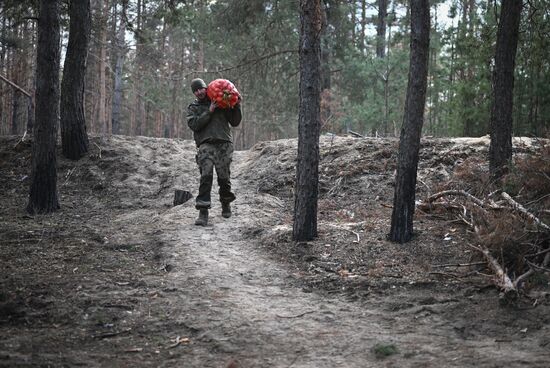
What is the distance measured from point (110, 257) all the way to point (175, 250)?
0.85 meters

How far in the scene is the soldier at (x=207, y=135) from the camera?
7.52 m

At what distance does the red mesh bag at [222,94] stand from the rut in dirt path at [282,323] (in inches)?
93.0

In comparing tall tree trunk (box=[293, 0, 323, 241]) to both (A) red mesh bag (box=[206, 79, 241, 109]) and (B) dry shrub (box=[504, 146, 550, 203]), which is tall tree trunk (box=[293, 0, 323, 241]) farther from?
(B) dry shrub (box=[504, 146, 550, 203])

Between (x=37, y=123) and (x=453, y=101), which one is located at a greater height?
(x=453, y=101)

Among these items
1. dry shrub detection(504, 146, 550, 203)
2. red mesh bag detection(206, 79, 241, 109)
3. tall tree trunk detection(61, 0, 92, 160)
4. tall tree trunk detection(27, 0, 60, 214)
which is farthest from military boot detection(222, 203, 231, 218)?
tall tree trunk detection(61, 0, 92, 160)

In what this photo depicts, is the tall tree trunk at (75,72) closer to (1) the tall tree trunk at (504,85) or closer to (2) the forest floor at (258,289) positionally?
(2) the forest floor at (258,289)

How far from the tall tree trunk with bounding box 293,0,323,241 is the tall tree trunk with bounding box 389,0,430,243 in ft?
3.86

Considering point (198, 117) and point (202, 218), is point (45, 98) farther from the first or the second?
point (202, 218)

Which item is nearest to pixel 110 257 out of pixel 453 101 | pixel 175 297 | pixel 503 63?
pixel 175 297

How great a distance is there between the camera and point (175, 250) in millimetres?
6473

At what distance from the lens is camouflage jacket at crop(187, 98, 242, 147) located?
7.50 metres

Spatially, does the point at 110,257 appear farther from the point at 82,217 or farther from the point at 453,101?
the point at 453,101

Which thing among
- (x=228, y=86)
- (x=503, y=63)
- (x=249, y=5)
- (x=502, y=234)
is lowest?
(x=502, y=234)

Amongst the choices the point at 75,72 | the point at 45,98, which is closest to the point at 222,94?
the point at 45,98
